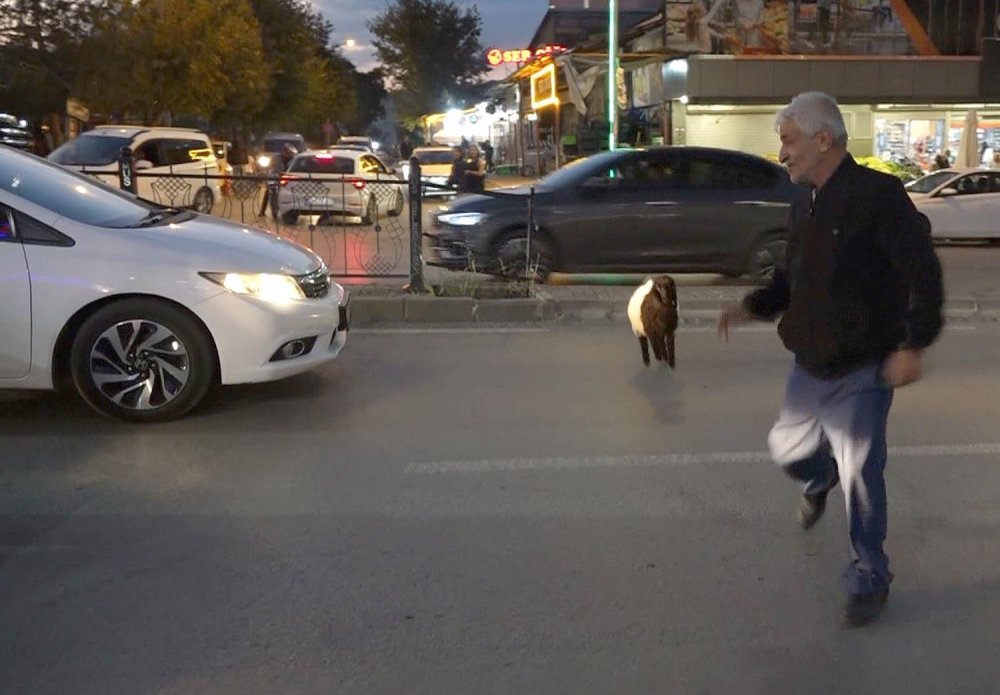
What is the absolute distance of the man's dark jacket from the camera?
11.6 feet

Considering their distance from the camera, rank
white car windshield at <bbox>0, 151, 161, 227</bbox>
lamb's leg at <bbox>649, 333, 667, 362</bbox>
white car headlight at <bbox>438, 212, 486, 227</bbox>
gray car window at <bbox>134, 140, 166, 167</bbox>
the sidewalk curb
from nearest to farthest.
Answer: white car windshield at <bbox>0, 151, 161, 227</bbox>, lamb's leg at <bbox>649, 333, 667, 362</bbox>, the sidewalk curb, white car headlight at <bbox>438, 212, 486, 227</bbox>, gray car window at <bbox>134, 140, 166, 167</bbox>

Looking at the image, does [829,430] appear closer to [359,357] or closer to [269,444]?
[269,444]

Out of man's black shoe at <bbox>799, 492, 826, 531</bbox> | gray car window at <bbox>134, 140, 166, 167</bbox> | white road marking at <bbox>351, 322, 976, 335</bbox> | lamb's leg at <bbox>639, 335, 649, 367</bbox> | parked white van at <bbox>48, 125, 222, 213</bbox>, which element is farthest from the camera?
gray car window at <bbox>134, 140, 166, 167</bbox>

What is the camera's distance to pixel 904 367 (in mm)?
3553

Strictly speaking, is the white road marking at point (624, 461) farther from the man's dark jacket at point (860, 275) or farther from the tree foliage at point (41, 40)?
the tree foliage at point (41, 40)

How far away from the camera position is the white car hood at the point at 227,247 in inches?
254

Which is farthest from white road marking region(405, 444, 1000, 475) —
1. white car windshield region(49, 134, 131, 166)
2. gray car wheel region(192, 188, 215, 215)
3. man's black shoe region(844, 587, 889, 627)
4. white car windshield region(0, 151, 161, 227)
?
white car windshield region(49, 134, 131, 166)

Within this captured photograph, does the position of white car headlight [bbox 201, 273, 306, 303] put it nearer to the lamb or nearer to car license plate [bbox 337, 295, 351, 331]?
car license plate [bbox 337, 295, 351, 331]

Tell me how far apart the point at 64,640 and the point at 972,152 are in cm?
2359

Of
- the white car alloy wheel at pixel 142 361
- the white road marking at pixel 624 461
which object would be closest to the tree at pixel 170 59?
the white car alloy wheel at pixel 142 361

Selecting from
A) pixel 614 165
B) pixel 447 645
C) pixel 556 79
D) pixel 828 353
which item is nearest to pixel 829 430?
pixel 828 353

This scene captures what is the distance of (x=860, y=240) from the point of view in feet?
12.0

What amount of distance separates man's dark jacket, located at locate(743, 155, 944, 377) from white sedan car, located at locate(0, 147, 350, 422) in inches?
140

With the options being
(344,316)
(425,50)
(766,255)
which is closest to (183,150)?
(766,255)
